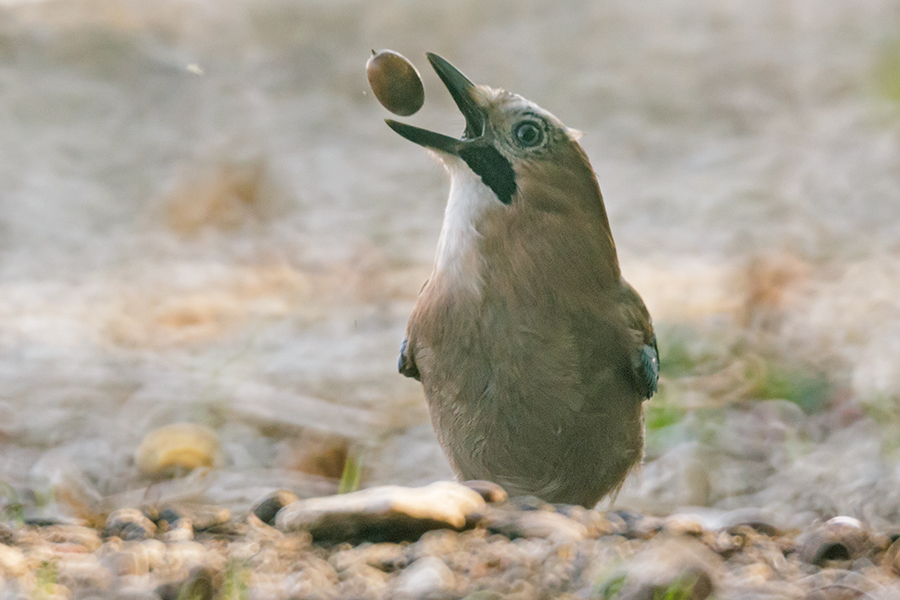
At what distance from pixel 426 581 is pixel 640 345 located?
135 cm

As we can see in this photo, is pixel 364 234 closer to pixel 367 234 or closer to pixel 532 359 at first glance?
pixel 367 234

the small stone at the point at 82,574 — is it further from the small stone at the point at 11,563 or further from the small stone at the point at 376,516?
the small stone at the point at 376,516

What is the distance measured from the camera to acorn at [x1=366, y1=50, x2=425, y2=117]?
3248 millimetres

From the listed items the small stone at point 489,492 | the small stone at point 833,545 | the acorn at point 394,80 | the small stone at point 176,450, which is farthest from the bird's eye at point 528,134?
the small stone at point 176,450

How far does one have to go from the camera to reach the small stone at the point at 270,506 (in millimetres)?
2611

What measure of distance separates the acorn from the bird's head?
0.41 ft

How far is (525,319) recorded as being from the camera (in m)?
2.96

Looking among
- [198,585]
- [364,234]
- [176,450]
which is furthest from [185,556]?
[364,234]

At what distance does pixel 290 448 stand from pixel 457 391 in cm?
178

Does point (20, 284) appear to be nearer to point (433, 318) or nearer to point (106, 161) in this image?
point (106, 161)

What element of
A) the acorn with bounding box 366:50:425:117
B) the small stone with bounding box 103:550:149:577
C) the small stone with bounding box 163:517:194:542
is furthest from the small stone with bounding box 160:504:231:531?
the acorn with bounding box 366:50:425:117

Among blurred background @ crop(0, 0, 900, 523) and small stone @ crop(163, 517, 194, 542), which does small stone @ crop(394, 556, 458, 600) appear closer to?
small stone @ crop(163, 517, 194, 542)

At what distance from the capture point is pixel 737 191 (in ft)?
28.4

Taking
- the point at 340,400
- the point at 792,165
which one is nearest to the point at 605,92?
the point at 792,165
